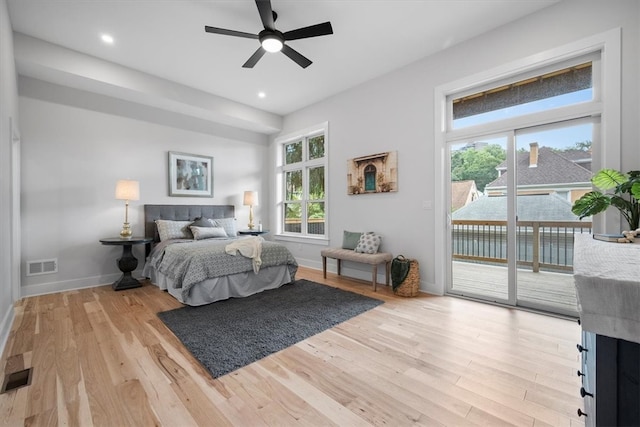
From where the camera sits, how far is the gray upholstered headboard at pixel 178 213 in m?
4.52

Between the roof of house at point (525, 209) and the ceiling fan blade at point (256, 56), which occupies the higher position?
the ceiling fan blade at point (256, 56)

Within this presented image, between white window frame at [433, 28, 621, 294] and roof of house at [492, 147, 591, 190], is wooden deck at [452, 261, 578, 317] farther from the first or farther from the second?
roof of house at [492, 147, 591, 190]

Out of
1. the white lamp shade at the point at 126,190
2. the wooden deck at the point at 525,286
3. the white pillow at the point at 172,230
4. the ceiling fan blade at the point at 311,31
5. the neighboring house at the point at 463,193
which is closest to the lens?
the ceiling fan blade at the point at 311,31

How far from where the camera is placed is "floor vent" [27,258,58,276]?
3583mm

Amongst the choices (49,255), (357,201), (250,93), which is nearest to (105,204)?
(49,255)

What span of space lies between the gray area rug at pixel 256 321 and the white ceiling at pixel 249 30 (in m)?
3.15

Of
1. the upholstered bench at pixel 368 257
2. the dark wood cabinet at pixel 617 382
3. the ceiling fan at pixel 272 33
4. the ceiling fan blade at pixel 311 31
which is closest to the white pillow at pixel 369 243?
the upholstered bench at pixel 368 257

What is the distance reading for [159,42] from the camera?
11.0 ft

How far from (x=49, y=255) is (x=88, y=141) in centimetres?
167

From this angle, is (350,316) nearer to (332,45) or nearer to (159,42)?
(332,45)

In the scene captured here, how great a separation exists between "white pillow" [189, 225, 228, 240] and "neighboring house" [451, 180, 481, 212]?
3.57 m

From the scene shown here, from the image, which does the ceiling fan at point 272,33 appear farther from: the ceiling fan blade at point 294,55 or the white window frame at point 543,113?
the white window frame at point 543,113

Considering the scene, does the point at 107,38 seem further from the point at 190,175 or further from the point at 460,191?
the point at 460,191

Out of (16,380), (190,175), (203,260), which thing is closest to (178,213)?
(190,175)
